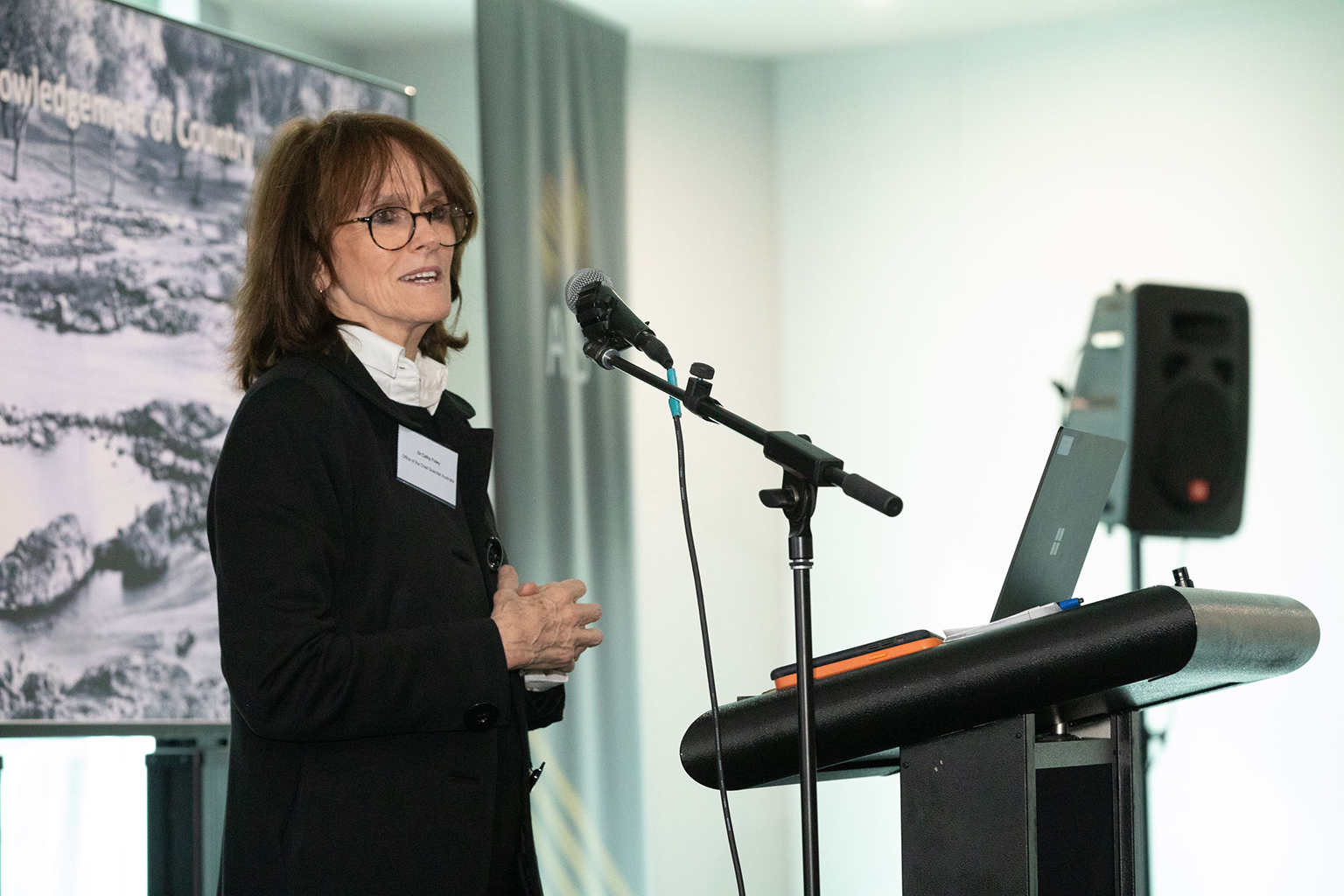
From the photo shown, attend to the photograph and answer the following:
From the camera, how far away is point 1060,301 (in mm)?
4543

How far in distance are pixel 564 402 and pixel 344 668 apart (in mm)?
2676

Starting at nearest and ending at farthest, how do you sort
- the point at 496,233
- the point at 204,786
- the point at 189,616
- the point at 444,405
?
1. the point at 444,405
2. the point at 204,786
3. the point at 189,616
4. the point at 496,233

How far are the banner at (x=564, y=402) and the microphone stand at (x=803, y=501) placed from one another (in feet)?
7.78

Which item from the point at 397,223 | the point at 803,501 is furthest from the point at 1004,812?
the point at 397,223

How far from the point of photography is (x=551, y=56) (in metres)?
3.93

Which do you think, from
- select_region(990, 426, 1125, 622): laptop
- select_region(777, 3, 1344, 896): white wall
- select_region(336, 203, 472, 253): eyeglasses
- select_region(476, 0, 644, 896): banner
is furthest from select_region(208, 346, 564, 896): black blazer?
select_region(777, 3, 1344, 896): white wall

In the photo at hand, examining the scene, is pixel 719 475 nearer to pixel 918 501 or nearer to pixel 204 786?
pixel 918 501

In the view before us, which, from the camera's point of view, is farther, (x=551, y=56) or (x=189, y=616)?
(x=551, y=56)

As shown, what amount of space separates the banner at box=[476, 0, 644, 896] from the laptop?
227 centimetres

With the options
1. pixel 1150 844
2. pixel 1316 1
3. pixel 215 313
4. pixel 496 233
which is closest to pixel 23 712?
pixel 215 313

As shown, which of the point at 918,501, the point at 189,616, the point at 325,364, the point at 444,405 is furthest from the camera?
the point at 918,501

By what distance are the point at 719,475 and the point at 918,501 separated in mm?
742

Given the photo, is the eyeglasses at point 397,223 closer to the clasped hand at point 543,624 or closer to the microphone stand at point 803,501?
the microphone stand at point 803,501

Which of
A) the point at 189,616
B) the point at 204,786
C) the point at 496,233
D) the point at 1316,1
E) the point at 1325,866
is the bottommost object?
the point at 1325,866
